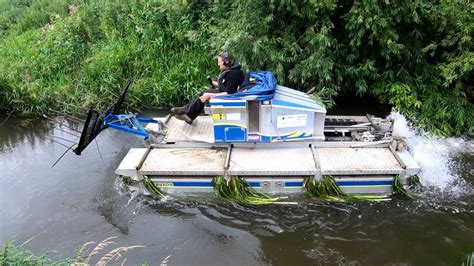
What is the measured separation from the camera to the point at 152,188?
7.01 metres

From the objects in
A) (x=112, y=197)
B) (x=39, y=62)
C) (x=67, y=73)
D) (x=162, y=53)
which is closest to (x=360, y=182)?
(x=112, y=197)

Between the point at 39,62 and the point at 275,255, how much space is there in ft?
30.9

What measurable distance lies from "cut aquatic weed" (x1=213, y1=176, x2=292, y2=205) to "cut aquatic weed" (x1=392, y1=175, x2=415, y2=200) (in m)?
1.92

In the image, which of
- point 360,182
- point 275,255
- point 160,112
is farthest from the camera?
point 160,112

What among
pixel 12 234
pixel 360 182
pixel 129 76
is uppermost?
pixel 129 76

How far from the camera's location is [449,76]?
332 inches

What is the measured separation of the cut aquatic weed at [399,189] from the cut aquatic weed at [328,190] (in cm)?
25

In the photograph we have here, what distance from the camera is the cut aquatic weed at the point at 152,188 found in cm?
696

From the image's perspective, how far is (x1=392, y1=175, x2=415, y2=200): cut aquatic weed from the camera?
22.0 feet

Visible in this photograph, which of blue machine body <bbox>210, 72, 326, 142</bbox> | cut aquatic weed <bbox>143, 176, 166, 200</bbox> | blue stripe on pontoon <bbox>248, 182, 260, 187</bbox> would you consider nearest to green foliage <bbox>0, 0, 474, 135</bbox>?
blue machine body <bbox>210, 72, 326, 142</bbox>

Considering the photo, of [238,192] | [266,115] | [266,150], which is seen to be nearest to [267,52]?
[266,115]

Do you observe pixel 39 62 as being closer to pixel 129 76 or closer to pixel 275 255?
pixel 129 76

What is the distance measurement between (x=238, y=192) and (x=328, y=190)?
1.47 m

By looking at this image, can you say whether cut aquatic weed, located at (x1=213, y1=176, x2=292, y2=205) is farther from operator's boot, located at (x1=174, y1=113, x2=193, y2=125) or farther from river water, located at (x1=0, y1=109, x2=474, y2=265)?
operator's boot, located at (x1=174, y1=113, x2=193, y2=125)
